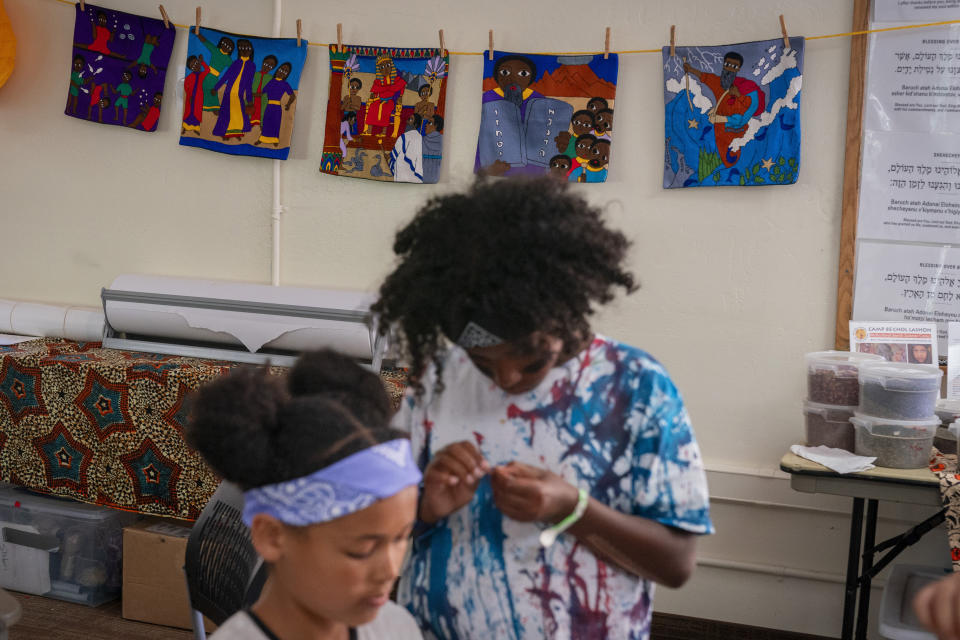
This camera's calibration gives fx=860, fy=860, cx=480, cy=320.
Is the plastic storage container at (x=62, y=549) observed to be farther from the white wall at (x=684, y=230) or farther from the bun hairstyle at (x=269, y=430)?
the bun hairstyle at (x=269, y=430)

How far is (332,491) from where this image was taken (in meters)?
1.00

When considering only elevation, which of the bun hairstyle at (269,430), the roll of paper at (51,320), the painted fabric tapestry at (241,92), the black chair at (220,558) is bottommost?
the black chair at (220,558)

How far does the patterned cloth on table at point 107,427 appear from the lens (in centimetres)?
269

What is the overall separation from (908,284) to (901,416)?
0.55 m

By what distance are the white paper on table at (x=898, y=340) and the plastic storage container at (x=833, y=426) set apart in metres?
0.27

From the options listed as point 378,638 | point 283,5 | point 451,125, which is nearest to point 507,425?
point 378,638

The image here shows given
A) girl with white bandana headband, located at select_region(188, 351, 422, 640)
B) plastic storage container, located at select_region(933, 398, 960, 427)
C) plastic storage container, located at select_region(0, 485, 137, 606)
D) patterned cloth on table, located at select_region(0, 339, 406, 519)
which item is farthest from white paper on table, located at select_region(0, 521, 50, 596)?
plastic storage container, located at select_region(933, 398, 960, 427)

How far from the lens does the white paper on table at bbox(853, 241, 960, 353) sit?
2635 millimetres

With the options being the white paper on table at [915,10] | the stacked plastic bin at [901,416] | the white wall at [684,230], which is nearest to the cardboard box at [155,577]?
the white wall at [684,230]

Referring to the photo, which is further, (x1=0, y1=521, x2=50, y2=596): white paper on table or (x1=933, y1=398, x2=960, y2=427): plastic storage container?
(x1=0, y1=521, x2=50, y2=596): white paper on table

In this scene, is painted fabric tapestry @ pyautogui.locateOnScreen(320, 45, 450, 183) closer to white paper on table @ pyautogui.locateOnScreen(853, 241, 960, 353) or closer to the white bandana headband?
white paper on table @ pyautogui.locateOnScreen(853, 241, 960, 353)

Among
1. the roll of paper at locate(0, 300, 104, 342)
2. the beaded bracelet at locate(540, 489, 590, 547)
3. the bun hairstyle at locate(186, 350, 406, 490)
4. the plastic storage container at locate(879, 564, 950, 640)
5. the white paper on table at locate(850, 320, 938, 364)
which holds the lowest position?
the plastic storage container at locate(879, 564, 950, 640)

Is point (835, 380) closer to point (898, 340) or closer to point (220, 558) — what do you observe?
point (898, 340)

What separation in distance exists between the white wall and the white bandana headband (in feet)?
5.18
